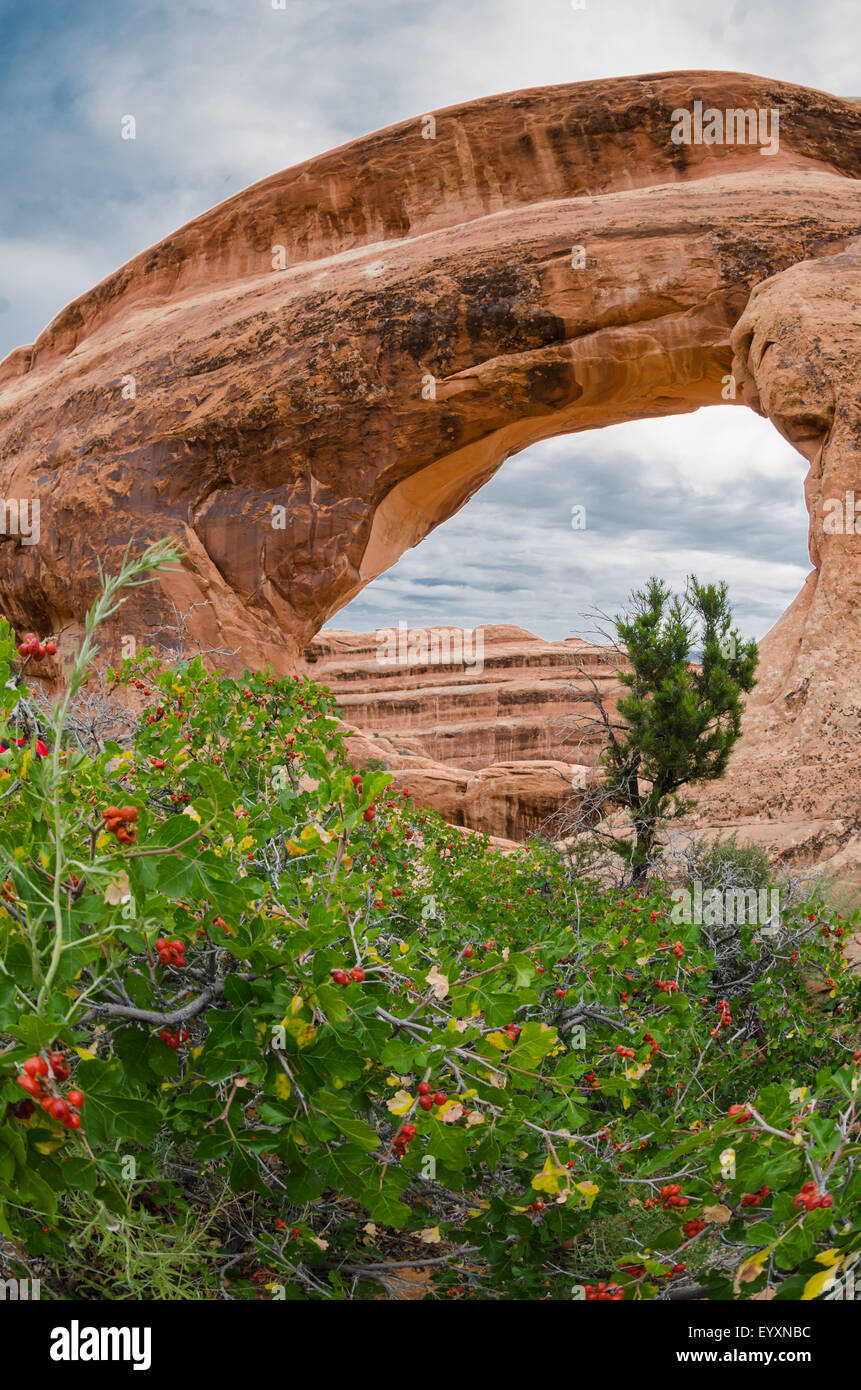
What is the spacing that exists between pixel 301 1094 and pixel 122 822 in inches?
22.8

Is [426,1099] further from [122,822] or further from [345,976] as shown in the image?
[122,822]

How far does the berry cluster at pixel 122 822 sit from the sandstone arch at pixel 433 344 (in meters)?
8.63

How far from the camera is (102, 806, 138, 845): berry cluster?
135cm

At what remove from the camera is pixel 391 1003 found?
1.79 m

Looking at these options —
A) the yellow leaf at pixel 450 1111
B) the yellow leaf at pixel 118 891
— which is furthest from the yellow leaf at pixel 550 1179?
the yellow leaf at pixel 118 891

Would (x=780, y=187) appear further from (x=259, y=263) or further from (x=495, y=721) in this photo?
(x=495, y=721)

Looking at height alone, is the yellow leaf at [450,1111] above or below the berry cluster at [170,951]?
below

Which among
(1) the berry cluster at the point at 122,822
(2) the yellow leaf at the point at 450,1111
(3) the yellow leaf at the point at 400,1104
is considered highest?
(1) the berry cluster at the point at 122,822

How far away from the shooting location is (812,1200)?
4.69 ft

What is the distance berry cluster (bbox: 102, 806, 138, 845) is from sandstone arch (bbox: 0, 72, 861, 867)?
8.63 m

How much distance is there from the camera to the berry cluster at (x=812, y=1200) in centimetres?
142

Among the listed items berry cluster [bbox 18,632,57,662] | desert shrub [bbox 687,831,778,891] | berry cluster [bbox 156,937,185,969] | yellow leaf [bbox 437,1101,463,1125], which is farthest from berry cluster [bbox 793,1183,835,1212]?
desert shrub [bbox 687,831,778,891]

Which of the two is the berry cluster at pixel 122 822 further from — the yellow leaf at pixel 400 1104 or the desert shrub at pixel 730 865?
the desert shrub at pixel 730 865
